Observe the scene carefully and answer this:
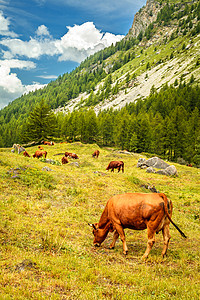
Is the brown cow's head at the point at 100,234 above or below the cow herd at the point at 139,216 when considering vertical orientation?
below

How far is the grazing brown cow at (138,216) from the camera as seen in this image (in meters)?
6.30

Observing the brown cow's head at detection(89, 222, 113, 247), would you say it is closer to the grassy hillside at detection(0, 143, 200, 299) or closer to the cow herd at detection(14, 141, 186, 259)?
the cow herd at detection(14, 141, 186, 259)

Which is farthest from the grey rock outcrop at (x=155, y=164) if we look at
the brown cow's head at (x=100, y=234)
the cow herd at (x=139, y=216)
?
the brown cow's head at (x=100, y=234)

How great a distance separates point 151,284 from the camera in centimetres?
456

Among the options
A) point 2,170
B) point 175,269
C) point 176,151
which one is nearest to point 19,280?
point 175,269

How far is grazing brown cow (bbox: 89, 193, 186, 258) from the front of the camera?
6.30m

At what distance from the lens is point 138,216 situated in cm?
652

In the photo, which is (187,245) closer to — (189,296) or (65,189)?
(189,296)

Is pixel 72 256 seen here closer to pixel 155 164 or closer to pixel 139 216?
pixel 139 216

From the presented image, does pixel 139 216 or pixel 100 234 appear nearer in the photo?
pixel 139 216

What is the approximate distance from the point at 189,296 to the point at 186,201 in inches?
A: 569

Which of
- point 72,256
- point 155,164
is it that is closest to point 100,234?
point 72,256

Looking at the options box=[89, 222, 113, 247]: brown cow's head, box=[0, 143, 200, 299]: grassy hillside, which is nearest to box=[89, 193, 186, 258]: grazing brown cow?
box=[89, 222, 113, 247]: brown cow's head

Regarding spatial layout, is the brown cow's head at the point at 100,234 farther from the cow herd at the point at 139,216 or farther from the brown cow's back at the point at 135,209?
the brown cow's back at the point at 135,209
